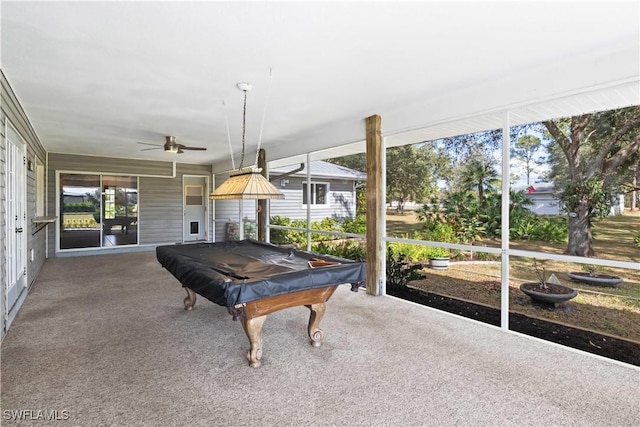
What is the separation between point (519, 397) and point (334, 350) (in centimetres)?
134

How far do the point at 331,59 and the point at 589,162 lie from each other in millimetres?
2584

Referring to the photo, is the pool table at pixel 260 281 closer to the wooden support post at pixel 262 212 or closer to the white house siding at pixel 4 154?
the white house siding at pixel 4 154

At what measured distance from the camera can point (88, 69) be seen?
2971 millimetres

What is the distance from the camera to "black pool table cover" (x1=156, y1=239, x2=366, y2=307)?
222 centimetres

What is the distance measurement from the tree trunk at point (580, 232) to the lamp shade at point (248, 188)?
2.85 metres

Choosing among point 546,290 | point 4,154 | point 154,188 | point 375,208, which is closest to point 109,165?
point 154,188

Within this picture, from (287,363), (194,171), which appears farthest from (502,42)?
(194,171)

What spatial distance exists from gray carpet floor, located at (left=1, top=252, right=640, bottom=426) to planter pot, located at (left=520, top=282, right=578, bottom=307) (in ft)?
2.07

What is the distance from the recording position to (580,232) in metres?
3.21

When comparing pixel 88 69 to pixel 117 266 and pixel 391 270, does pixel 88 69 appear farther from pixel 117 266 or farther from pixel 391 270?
pixel 117 266

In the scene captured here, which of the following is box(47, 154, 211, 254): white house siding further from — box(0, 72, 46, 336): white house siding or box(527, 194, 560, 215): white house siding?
box(527, 194, 560, 215): white house siding

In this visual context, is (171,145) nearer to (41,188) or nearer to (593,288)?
(41,188)

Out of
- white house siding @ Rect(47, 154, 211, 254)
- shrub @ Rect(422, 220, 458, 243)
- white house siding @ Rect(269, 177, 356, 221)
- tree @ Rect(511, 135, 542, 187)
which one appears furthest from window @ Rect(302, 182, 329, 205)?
tree @ Rect(511, 135, 542, 187)

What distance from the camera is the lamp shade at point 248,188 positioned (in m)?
3.16
